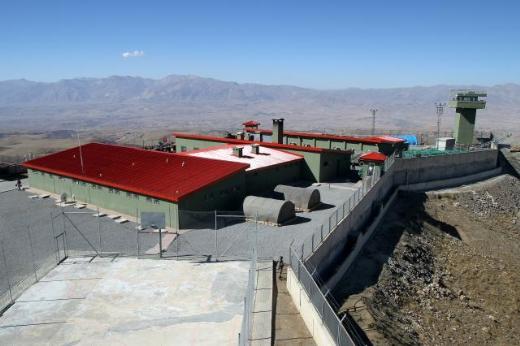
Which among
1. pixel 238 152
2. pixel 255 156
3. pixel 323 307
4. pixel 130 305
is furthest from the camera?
pixel 255 156

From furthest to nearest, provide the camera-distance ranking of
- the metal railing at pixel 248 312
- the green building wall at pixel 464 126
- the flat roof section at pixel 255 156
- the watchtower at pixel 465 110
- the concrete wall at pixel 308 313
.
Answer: the green building wall at pixel 464 126, the watchtower at pixel 465 110, the flat roof section at pixel 255 156, the concrete wall at pixel 308 313, the metal railing at pixel 248 312

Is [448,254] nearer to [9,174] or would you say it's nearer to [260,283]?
[260,283]

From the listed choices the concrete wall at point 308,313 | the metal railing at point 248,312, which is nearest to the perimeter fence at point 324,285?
the concrete wall at point 308,313

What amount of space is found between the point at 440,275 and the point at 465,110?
38201mm

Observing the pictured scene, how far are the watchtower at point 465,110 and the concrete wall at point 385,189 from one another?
5.76m

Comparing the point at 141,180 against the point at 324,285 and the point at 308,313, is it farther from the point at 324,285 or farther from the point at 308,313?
the point at 308,313

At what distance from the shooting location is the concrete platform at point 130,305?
15828 mm

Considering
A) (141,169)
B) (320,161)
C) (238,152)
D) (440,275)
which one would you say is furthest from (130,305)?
(320,161)

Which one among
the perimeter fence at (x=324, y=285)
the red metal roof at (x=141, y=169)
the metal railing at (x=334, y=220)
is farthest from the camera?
the red metal roof at (x=141, y=169)

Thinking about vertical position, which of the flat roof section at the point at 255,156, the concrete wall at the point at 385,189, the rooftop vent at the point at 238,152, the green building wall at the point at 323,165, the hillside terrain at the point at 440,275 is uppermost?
the rooftop vent at the point at 238,152

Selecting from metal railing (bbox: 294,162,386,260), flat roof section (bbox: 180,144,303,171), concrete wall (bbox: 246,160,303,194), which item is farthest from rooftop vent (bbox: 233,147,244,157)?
metal railing (bbox: 294,162,386,260)

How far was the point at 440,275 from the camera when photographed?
3045 centimetres

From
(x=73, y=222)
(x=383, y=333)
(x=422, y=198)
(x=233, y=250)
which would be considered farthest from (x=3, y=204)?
(x=422, y=198)

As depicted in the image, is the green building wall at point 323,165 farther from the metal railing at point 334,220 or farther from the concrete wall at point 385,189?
the concrete wall at point 385,189
